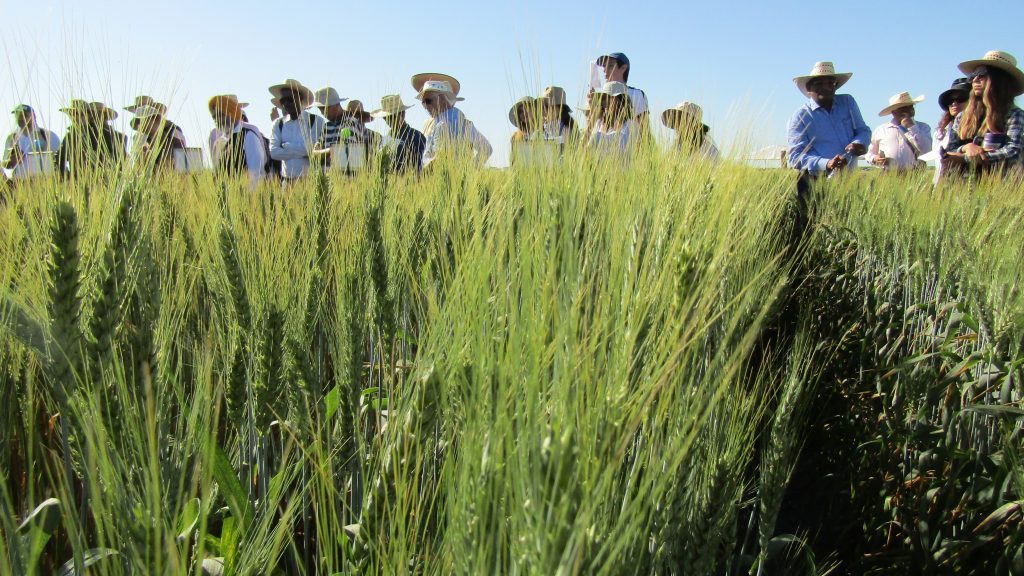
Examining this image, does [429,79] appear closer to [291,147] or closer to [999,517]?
[291,147]

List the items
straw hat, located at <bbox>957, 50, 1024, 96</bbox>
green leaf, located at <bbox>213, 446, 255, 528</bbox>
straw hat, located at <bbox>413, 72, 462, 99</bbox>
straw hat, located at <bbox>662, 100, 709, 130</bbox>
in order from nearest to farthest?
Answer: green leaf, located at <bbox>213, 446, 255, 528</bbox> → straw hat, located at <bbox>662, 100, 709, 130</bbox> → straw hat, located at <bbox>957, 50, 1024, 96</bbox> → straw hat, located at <bbox>413, 72, 462, 99</bbox>

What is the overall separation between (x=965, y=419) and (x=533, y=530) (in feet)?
5.45

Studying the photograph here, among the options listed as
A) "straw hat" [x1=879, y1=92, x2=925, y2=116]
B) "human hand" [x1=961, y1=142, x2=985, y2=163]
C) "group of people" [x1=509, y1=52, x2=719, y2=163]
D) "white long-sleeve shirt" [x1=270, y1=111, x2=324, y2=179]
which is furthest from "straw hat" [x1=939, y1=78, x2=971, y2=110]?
"white long-sleeve shirt" [x1=270, y1=111, x2=324, y2=179]

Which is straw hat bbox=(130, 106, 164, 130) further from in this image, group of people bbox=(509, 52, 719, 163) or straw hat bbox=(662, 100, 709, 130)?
straw hat bbox=(662, 100, 709, 130)

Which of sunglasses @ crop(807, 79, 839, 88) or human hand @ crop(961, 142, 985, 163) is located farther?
sunglasses @ crop(807, 79, 839, 88)

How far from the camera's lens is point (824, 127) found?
506 centimetres

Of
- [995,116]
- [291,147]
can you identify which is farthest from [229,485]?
[995,116]

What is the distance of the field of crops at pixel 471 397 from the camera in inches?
23.2

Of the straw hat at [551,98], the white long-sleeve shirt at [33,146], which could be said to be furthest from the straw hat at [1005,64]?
the white long-sleeve shirt at [33,146]

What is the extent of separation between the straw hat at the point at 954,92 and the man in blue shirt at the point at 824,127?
0.66 metres

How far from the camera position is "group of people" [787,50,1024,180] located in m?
4.12

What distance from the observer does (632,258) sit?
87 cm

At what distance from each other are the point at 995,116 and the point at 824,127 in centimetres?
115

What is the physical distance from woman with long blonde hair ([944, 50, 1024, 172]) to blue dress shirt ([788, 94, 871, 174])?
2.63ft
